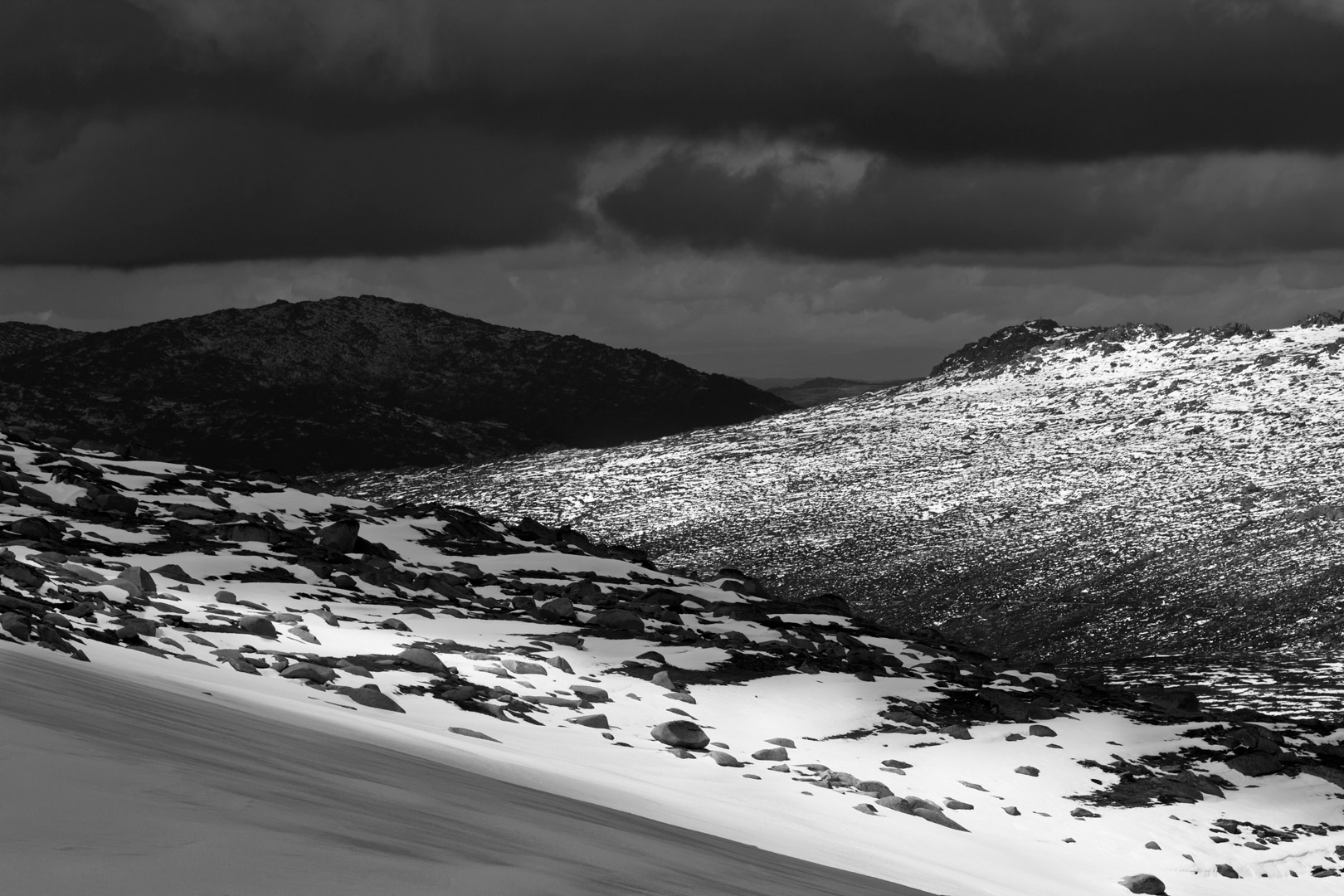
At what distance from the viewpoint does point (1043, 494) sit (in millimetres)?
85750

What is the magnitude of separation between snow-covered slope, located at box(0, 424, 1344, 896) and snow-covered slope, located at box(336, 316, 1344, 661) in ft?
104

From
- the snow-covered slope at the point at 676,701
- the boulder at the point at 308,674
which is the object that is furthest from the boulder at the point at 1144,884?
the boulder at the point at 308,674

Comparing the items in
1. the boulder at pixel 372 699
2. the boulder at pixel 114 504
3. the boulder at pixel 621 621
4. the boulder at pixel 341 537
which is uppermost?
the boulder at pixel 341 537

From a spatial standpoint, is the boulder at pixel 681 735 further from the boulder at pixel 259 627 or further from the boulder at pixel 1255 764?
the boulder at pixel 1255 764

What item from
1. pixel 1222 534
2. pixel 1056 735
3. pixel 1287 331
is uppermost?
pixel 1287 331

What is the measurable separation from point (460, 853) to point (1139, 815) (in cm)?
1777

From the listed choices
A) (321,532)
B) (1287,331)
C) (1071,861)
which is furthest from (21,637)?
(1287,331)

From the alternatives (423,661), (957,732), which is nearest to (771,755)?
(957,732)

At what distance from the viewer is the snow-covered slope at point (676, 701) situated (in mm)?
15055

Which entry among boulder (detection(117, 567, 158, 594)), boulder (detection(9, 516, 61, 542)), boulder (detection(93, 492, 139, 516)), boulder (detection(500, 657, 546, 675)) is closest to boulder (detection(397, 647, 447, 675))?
boulder (detection(500, 657, 546, 675))

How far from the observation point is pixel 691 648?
2830cm

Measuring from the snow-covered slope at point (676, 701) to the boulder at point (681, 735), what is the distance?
4cm

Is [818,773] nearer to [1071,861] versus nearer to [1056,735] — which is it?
[1071,861]

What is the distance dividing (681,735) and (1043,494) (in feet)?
229
